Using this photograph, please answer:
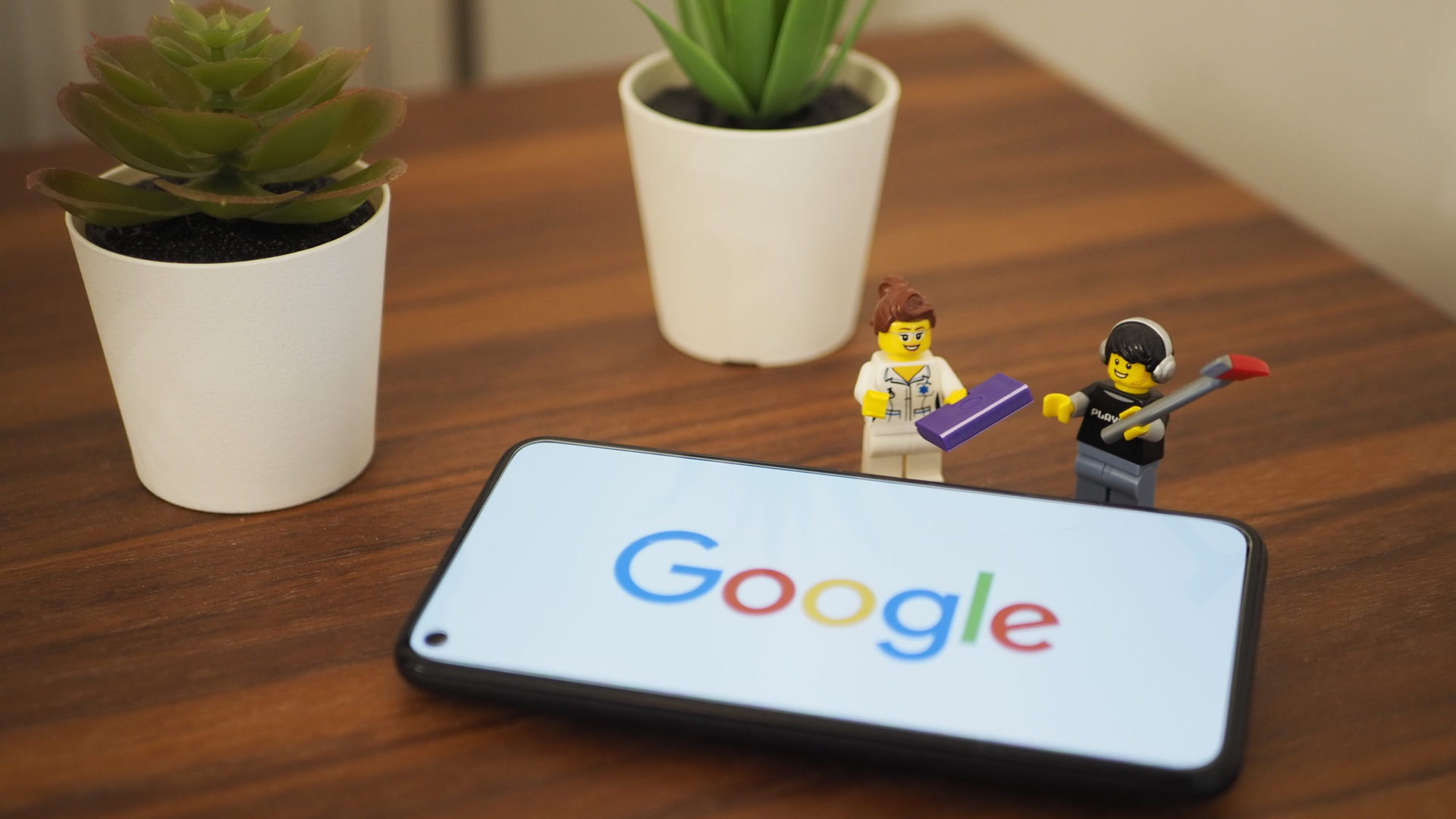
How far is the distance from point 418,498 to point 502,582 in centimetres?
12

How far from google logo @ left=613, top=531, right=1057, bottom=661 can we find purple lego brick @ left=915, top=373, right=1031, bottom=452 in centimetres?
6

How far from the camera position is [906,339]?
1.70ft

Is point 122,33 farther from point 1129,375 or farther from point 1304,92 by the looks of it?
point 1129,375

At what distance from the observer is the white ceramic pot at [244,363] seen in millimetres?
505

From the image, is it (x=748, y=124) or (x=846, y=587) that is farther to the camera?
(x=748, y=124)

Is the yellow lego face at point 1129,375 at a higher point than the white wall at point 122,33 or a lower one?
higher

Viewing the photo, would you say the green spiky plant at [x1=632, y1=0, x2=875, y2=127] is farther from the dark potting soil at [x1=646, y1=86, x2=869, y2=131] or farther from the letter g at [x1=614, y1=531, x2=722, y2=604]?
the letter g at [x1=614, y1=531, x2=722, y2=604]

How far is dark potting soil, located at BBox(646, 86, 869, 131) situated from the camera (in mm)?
641

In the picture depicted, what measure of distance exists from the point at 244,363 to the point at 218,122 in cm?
10

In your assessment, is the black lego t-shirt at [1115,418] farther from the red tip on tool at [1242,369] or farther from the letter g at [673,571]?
the letter g at [673,571]

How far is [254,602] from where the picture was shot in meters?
0.51

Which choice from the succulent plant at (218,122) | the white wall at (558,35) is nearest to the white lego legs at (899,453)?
the succulent plant at (218,122)

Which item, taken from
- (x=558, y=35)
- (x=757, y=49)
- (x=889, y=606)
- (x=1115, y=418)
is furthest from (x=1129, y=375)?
(x=558, y=35)

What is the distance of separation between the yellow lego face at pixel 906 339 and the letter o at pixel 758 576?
0.11 metres
